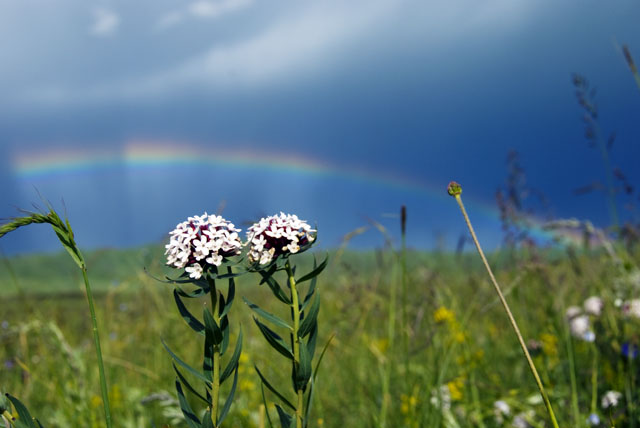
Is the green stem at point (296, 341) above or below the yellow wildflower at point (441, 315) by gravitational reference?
above

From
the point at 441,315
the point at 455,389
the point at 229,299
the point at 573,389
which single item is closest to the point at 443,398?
the point at 455,389

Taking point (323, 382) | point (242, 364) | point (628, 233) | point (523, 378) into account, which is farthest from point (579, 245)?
point (242, 364)

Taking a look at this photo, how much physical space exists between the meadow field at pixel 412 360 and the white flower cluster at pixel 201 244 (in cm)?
66

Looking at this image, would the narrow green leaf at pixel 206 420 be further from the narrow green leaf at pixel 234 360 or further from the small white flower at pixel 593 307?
the small white flower at pixel 593 307

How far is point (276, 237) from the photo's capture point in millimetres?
1086

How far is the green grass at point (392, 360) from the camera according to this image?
2.49 meters

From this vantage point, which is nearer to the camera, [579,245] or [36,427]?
[36,427]

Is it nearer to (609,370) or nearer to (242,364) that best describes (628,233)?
(609,370)

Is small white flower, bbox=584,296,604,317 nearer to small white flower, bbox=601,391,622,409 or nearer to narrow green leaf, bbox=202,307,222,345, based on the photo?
small white flower, bbox=601,391,622,409

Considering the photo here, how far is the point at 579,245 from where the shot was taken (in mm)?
4656

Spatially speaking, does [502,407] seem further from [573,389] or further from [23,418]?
[23,418]

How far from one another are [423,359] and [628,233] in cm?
188

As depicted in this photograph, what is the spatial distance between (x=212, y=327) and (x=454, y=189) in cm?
54

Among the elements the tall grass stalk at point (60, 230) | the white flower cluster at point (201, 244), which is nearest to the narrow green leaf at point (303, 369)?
the white flower cluster at point (201, 244)
